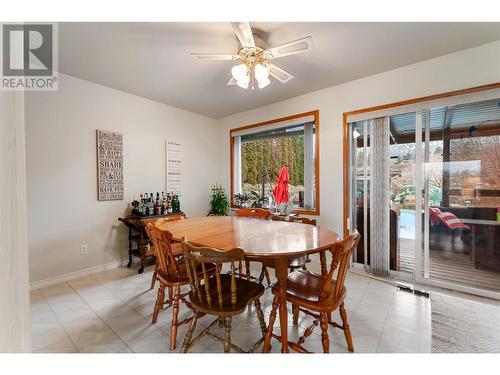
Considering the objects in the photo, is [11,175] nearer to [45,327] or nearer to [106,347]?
[106,347]

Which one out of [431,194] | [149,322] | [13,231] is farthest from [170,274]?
[431,194]

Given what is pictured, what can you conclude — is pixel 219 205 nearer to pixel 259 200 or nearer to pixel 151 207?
pixel 259 200

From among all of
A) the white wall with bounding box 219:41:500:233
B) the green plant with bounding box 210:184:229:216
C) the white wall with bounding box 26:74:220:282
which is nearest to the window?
the white wall with bounding box 219:41:500:233

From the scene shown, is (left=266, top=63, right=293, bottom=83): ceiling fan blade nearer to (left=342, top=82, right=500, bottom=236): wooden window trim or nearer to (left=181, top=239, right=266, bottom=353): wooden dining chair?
(left=342, top=82, right=500, bottom=236): wooden window trim

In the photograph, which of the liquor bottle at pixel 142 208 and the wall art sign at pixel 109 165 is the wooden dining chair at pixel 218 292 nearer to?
the liquor bottle at pixel 142 208

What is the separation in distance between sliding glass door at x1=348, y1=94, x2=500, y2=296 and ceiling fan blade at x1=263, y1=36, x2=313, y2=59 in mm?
1573

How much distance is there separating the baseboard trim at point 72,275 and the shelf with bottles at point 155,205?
2.49 feet

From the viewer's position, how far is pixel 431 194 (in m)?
2.58

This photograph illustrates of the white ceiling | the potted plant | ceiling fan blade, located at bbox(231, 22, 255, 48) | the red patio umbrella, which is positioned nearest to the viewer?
ceiling fan blade, located at bbox(231, 22, 255, 48)

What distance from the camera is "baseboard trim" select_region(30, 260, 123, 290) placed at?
2.55 metres

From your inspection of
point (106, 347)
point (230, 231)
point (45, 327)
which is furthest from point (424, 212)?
point (45, 327)

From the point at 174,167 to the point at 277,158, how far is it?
1766mm

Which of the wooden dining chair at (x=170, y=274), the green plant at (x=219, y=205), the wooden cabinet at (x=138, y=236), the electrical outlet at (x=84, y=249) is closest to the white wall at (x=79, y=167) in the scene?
the electrical outlet at (x=84, y=249)

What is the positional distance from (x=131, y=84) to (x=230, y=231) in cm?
244
